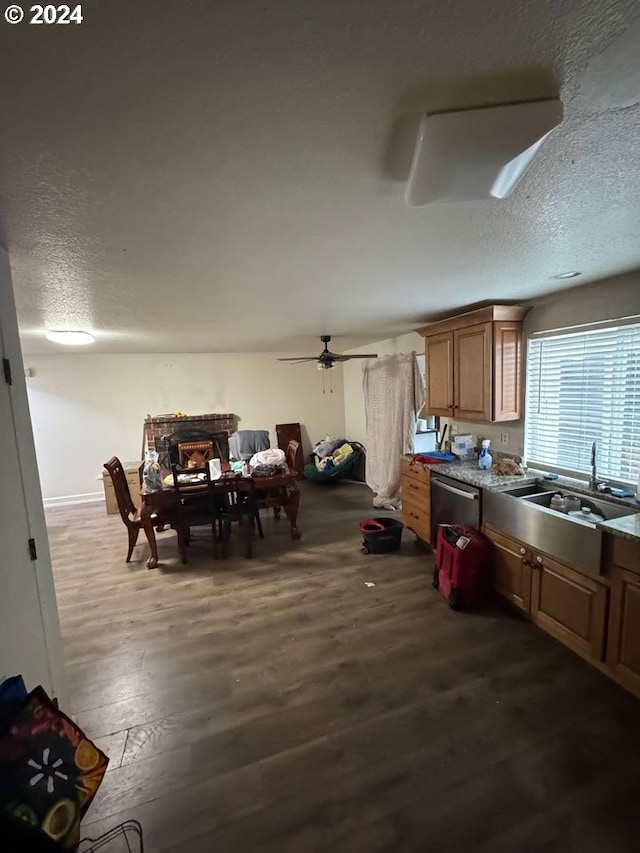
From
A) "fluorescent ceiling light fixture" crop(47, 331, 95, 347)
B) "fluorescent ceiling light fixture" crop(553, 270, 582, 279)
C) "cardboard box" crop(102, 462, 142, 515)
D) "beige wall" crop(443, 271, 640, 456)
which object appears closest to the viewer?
"fluorescent ceiling light fixture" crop(553, 270, 582, 279)

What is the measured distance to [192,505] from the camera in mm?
3764

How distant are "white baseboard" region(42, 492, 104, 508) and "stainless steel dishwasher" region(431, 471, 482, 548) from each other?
506 centimetres

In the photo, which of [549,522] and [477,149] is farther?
[549,522]

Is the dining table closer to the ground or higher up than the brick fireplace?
closer to the ground

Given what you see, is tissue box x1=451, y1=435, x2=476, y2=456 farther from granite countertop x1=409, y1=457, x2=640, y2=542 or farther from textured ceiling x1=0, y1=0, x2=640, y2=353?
textured ceiling x1=0, y1=0, x2=640, y2=353

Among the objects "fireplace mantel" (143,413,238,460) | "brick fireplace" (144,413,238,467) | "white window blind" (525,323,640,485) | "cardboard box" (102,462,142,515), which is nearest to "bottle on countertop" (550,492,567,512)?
"white window blind" (525,323,640,485)

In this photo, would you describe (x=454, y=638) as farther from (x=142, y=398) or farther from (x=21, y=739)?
(x=142, y=398)

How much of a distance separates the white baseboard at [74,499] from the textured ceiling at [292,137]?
4.58 metres

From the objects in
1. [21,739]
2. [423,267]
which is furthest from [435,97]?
[21,739]

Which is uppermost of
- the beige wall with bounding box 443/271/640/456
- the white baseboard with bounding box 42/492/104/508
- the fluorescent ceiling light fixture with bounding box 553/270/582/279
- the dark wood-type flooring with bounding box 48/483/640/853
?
the fluorescent ceiling light fixture with bounding box 553/270/582/279

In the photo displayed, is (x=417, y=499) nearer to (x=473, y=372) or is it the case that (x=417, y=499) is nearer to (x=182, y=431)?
(x=473, y=372)

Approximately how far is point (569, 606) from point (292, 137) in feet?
8.89

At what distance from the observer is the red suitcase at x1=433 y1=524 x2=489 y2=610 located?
267 centimetres

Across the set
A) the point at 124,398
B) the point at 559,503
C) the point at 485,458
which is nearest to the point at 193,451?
the point at 124,398
